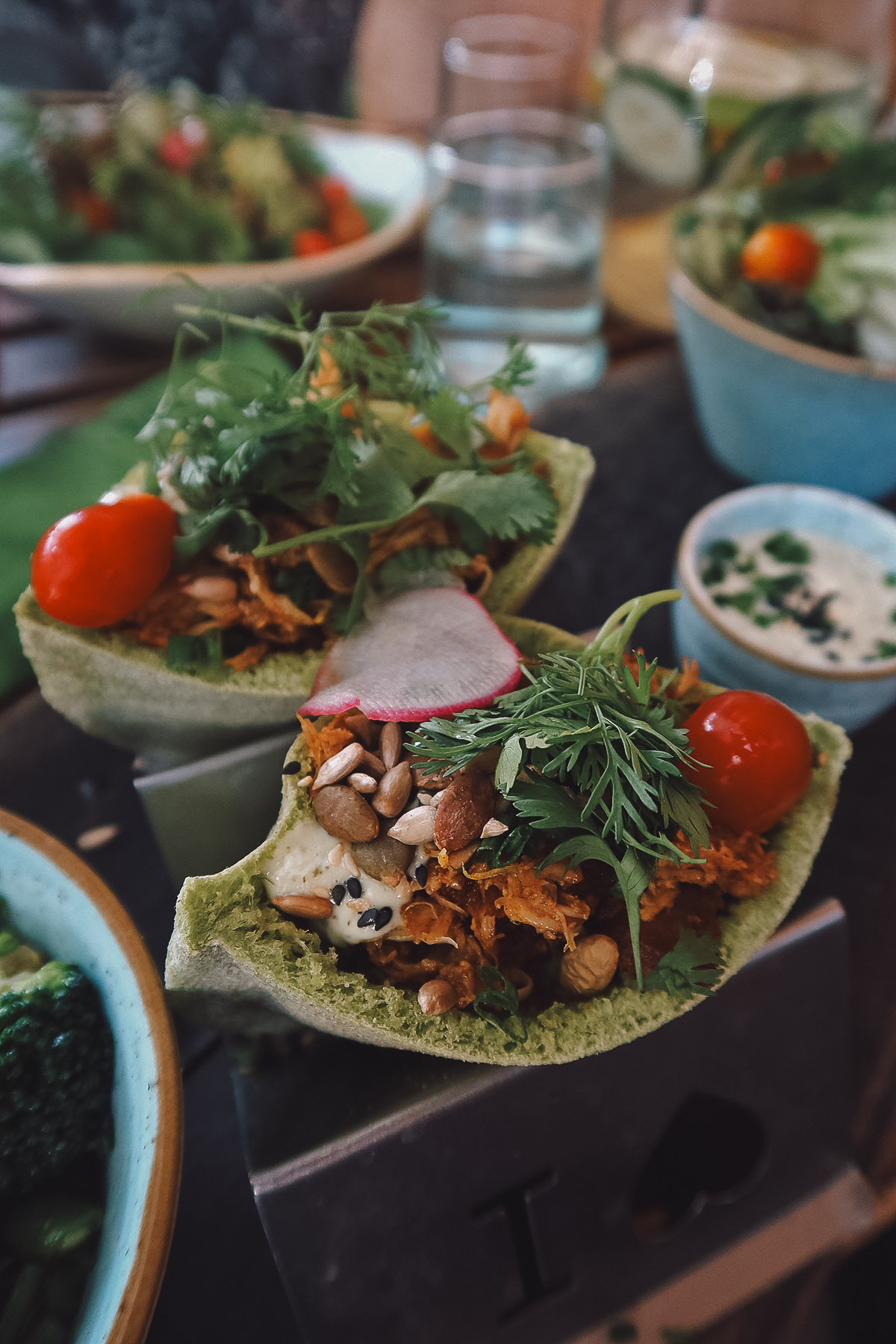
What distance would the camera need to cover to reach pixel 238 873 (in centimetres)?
65

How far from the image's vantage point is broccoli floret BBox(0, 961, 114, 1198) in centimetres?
59

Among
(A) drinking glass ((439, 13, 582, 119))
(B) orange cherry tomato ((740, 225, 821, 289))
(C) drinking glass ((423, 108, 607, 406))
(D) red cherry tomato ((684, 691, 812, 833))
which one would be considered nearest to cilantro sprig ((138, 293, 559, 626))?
(D) red cherry tomato ((684, 691, 812, 833))

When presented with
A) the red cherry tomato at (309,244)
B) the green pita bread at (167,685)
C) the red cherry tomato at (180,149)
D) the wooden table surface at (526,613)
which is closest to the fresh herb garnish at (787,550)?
the wooden table surface at (526,613)

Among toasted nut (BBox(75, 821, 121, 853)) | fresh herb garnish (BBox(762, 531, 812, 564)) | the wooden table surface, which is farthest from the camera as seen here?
fresh herb garnish (BBox(762, 531, 812, 564))

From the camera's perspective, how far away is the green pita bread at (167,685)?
31.9 inches

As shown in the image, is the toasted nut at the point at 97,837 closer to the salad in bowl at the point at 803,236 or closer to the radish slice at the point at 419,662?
the radish slice at the point at 419,662

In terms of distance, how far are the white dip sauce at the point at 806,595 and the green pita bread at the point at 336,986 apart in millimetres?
412

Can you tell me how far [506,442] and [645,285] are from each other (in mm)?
990

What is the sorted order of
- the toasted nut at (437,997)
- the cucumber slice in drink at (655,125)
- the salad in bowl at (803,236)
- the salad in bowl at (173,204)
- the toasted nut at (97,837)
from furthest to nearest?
1. the cucumber slice in drink at (655,125)
2. the salad in bowl at (173,204)
3. the salad in bowl at (803,236)
4. the toasted nut at (97,837)
5. the toasted nut at (437,997)

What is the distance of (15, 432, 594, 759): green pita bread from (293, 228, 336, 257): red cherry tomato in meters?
0.94

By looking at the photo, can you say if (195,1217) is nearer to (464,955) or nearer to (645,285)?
(464,955)

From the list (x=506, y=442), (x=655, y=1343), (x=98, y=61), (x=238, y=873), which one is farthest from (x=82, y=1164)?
(x=98, y=61)

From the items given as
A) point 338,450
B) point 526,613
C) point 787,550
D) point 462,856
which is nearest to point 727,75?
point 787,550

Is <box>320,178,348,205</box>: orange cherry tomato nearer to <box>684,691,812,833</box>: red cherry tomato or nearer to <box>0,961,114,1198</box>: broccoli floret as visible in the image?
<box>684,691,812,833</box>: red cherry tomato
